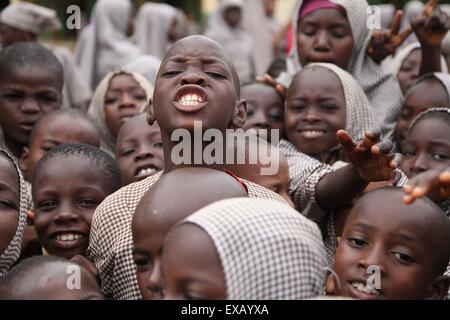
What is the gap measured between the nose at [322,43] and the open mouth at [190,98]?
1.83m

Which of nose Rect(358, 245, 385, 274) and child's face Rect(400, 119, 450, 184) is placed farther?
child's face Rect(400, 119, 450, 184)

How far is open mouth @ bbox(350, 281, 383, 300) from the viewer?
2.91 m

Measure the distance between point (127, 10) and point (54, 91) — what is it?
4.51 meters

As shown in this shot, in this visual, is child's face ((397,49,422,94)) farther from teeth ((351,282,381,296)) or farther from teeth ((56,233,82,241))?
teeth ((351,282,381,296))

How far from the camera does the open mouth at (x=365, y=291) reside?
2912mm

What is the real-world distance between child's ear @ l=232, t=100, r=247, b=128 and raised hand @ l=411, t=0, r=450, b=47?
1.68 metres

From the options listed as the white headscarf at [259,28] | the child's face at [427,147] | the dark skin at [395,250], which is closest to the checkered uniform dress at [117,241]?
the dark skin at [395,250]

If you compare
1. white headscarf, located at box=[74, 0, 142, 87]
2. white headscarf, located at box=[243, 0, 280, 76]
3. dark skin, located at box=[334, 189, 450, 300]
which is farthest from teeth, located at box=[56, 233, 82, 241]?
white headscarf, located at box=[243, 0, 280, 76]

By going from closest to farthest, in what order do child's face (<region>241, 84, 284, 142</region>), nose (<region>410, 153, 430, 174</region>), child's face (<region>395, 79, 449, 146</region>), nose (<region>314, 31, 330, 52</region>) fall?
nose (<region>410, 153, 430, 174</region>)
child's face (<region>395, 79, 449, 146</region>)
child's face (<region>241, 84, 284, 142</region>)
nose (<region>314, 31, 330, 52</region>)

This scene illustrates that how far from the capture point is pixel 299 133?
4.43 metres

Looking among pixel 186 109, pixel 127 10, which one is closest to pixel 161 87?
pixel 186 109

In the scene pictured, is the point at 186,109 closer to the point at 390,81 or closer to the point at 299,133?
the point at 299,133

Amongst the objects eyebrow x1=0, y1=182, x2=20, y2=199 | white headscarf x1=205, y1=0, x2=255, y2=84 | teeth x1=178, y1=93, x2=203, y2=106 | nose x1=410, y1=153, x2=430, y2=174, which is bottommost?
white headscarf x1=205, y1=0, x2=255, y2=84

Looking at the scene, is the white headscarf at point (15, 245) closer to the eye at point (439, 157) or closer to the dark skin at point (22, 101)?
the dark skin at point (22, 101)
